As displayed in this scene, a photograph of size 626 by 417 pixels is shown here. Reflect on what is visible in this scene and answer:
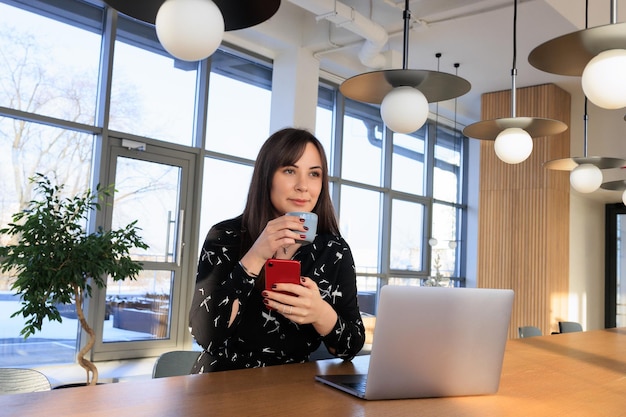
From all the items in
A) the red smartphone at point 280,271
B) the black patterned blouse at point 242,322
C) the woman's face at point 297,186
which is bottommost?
the black patterned blouse at point 242,322

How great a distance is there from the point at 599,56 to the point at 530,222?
6816 mm

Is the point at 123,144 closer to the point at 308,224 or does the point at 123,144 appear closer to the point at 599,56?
the point at 308,224

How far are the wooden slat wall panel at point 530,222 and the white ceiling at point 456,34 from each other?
37 cm

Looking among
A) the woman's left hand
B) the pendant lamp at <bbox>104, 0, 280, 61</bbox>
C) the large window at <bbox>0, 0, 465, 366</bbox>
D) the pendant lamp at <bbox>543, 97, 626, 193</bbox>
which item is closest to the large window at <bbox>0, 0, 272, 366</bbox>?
the large window at <bbox>0, 0, 465, 366</bbox>

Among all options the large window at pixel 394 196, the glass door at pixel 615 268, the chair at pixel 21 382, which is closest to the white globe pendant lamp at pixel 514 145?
the chair at pixel 21 382

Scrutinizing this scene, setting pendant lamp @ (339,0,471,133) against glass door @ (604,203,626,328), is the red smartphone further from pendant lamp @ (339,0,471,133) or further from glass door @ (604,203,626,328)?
glass door @ (604,203,626,328)

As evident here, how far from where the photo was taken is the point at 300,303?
5.17 ft

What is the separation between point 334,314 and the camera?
5.64ft

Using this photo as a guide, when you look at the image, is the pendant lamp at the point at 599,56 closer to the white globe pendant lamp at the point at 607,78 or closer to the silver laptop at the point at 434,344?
the white globe pendant lamp at the point at 607,78

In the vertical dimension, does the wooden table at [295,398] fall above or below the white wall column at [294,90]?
below

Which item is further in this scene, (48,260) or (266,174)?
(48,260)

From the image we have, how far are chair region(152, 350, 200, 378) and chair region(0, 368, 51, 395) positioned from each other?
0.35 meters

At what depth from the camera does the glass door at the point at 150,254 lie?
5672 mm

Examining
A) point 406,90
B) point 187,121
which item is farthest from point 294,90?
point 406,90
